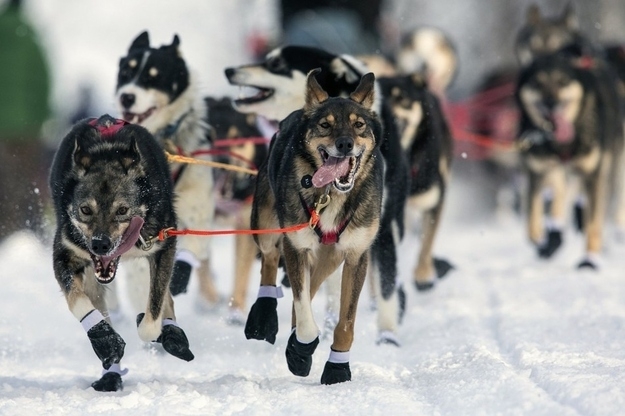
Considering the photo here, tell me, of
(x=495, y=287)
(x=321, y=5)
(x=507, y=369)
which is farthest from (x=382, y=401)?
(x=321, y=5)

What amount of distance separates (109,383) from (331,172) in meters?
0.83

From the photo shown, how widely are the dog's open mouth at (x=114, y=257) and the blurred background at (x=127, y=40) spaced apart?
1.31 metres

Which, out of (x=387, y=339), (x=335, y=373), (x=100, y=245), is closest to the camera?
(x=100, y=245)

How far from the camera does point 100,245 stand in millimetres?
3240

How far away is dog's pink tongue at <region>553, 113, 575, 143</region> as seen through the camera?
6.16 metres

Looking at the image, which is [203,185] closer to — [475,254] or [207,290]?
[207,290]

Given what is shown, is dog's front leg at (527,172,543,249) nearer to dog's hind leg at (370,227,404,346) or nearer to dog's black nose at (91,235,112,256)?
dog's hind leg at (370,227,404,346)

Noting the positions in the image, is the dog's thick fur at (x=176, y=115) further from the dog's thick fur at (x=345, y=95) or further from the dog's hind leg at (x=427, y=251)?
the dog's hind leg at (x=427, y=251)

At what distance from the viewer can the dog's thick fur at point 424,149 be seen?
5.01 metres

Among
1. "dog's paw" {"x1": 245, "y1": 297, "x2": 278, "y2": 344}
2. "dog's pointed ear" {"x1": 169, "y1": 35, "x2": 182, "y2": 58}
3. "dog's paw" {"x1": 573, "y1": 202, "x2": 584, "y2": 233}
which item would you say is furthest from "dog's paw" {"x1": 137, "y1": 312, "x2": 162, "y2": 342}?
"dog's paw" {"x1": 573, "y1": 202, "x2": 584, "y2": 233}

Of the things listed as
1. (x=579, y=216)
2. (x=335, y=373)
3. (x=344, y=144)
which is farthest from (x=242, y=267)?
(x=579, y=216)

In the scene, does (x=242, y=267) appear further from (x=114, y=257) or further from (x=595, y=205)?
(x=595, y=205)

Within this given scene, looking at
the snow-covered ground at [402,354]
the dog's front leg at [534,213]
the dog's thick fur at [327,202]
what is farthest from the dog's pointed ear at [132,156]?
the dog's front leg at [534,213]

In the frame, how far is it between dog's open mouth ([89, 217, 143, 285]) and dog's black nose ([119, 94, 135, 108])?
1.14 m
